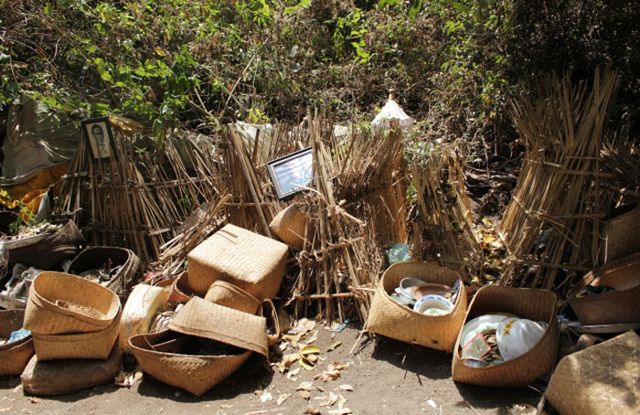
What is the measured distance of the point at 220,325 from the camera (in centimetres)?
343

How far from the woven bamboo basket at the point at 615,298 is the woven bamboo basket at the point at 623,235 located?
55mm

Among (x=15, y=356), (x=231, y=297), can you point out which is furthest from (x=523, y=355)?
(x=15, y=356)

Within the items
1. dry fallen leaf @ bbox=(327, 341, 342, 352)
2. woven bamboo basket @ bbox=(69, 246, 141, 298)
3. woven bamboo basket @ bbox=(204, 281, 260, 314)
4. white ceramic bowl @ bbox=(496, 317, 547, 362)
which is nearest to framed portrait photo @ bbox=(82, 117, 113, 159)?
woven bamboo basket @ bbox=(69, 246, 141, 298)

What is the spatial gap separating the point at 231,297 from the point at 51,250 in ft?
5.68

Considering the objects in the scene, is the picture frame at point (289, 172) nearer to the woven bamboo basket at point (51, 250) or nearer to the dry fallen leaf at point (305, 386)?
the dry fallen leaf at point (305, 386)

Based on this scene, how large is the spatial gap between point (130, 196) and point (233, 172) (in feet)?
3.22

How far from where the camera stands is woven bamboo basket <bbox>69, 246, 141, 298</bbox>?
14.3 ft

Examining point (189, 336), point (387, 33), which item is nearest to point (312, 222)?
point (189, 336)

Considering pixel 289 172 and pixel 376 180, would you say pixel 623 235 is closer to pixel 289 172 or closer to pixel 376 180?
pixel 376 180

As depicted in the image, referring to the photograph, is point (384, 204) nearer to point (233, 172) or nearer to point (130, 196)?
point (233, 172)

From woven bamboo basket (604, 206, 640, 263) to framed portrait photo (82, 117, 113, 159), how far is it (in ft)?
11.9

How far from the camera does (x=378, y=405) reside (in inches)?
120

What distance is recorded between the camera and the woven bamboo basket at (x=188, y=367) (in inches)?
129

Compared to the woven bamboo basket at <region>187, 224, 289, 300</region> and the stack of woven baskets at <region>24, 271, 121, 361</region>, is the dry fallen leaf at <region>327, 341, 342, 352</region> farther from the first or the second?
the stack of woven baskets at <region>24, 271, 121, 361</region>
